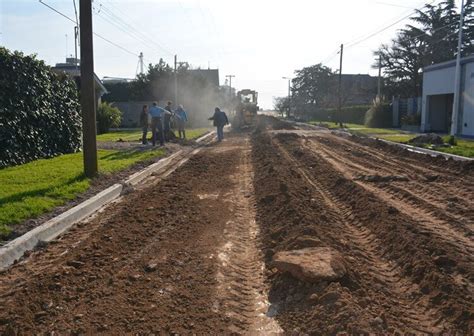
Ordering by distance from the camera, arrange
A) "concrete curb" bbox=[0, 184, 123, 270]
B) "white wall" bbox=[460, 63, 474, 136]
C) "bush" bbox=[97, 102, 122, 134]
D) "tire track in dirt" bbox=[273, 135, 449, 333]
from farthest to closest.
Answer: "bush" bbox=[97, 102, 122, 134], "white wall" bbox=[460, 63, 474, 136], "concrete curb" bbox=[0, 184, 123, 270], "tire track in dirt" bbox=[273, 135, 449, 333]

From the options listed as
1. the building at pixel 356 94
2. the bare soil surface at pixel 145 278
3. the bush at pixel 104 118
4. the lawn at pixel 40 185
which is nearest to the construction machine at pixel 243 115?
the bush at pixel 104 118

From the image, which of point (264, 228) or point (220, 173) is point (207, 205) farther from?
point (220, 173)

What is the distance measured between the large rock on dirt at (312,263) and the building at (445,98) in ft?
78.5

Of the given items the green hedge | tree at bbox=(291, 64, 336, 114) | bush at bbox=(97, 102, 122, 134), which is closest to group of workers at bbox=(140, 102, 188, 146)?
the green hedge

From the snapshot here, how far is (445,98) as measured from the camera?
32.8 meters

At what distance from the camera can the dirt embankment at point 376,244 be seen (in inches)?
161

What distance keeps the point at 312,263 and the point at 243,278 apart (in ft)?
2.56

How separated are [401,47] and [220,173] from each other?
52.5 metres

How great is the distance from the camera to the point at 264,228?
7219mm

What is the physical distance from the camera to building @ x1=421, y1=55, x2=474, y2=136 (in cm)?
2631

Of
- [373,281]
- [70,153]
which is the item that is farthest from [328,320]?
[70,153]

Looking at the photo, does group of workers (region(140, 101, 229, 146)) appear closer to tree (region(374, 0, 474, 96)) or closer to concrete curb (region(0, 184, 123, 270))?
concrete curb (region(0, 184, 123, 270))

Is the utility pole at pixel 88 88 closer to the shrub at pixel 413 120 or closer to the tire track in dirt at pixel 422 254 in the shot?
the tire track in dirt at pixel 422 254

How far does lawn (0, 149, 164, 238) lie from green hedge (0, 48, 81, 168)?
2.19 ft
